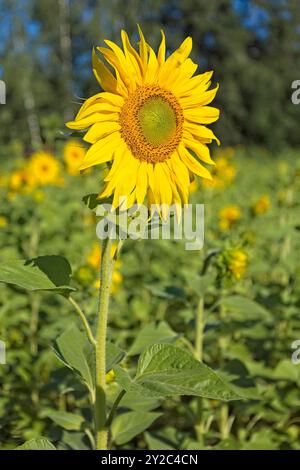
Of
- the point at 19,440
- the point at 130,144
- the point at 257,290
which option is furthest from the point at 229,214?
the point at 130,144

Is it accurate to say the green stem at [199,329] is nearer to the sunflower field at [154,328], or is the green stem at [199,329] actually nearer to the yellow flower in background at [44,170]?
the sunflower field at [154,328]

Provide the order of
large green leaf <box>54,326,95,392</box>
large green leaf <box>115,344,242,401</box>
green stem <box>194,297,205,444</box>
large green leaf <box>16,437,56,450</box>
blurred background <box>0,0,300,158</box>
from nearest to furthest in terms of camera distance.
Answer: large green leaf <box>115,344,242,401</box>, large green leaf <box>16,437,56,450</box>, large green leaf <box>54,326,95,392</box>, green stem <box>194,297,205,444</box>, blurred background <box>0,0,300,158</box>

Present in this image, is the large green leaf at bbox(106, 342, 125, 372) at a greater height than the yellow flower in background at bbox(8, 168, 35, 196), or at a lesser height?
lesser

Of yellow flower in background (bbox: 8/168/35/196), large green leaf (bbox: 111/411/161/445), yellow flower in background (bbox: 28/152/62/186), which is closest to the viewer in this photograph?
large green leaf (bbox: 111/411/161/445)

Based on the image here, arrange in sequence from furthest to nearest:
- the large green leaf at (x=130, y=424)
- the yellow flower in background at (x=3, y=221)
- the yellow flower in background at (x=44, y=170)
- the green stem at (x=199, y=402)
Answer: the yellow flower in background at (x=44, y=170)
the yellow flower in background at (x=3, y=221)
the green stem at (x=199, y=402)
the large green leaf at (x=130, y=424)

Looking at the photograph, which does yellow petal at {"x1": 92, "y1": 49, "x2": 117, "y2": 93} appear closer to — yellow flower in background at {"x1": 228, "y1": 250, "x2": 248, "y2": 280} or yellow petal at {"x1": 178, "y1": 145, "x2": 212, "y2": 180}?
yellow petal at {"x1": 178, "y1": 145, "x2": 212, "y2": 180}

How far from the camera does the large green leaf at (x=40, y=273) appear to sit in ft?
3.36

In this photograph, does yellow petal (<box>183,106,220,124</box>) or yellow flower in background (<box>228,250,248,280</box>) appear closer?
yellow petal (<box>183,106,220,124</box>)

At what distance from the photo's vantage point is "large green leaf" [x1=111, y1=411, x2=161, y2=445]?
140cm

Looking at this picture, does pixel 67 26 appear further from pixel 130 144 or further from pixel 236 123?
pixel 130 144

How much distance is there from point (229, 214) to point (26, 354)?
1.07 metres

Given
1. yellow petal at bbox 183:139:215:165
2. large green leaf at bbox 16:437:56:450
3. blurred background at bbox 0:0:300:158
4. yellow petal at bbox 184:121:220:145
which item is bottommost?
large green leaf at bbox 16:437:56:450

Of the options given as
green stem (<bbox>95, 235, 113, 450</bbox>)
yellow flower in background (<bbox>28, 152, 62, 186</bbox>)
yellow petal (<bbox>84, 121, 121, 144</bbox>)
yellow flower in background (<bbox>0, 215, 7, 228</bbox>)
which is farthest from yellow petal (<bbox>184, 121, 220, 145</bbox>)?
yellow flower in background (<bbox>28, 152, 62, 186</bbox>)

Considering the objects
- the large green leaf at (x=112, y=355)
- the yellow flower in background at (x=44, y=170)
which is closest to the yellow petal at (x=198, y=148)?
the large green leaf at (x=112, y=355)
